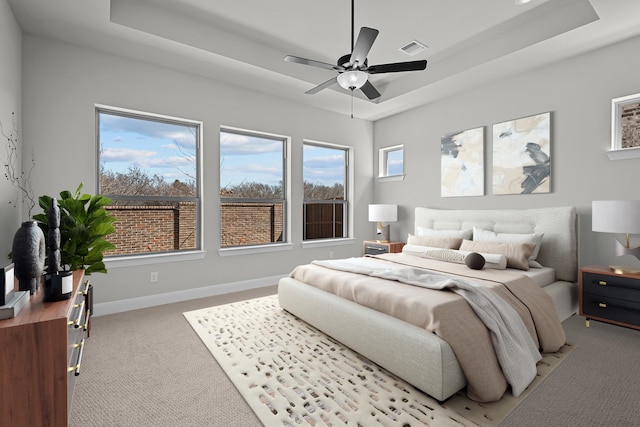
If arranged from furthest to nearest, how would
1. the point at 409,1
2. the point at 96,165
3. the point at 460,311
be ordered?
1. the point at 96,165
2. the point at 409,1
3. the point at 460,311

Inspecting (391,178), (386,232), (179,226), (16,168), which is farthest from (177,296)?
(391,178)

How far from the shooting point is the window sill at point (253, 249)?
4.33 m

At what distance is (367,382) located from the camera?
2.11 meters

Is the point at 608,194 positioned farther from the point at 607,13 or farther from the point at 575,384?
the point at 575,384

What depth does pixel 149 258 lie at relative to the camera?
373cm

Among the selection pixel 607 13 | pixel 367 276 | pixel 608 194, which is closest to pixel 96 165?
pixel 367 276

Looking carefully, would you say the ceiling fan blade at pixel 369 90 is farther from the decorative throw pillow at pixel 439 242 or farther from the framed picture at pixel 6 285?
the framed picture at pixel 6 285

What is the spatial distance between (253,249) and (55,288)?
2.92 meters

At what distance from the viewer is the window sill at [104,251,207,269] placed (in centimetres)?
351

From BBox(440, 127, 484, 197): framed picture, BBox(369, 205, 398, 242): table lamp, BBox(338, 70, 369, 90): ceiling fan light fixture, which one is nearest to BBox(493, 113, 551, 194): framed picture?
BBox(440, 127, 484, 197): framed picture

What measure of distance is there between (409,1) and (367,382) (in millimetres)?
3380

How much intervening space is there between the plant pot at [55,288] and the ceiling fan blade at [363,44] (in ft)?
7.93

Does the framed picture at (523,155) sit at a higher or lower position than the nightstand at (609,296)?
higher

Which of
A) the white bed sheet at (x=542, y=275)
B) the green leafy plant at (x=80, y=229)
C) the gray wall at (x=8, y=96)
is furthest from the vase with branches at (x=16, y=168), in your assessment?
the white bed sheet at (x=542, y=275)
